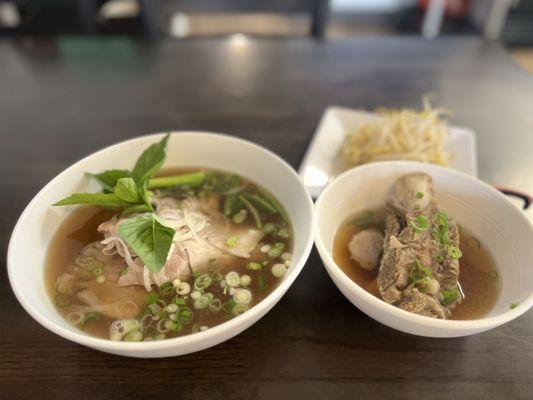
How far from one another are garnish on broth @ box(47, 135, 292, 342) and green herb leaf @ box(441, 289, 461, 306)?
415mm

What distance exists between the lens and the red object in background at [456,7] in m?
4.75

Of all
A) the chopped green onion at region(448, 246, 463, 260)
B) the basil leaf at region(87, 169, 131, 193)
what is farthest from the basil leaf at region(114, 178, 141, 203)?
the chopped green onion at region(448, 246, 463, 260)

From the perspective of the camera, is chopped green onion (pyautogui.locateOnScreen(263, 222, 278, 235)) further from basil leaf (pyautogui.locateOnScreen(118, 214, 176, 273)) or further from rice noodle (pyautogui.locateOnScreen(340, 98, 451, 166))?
rice noodle (pyautogui.locateOnScreen(340, 98, 451, 166))

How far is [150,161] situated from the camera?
130 cm

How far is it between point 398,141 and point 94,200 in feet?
4.09

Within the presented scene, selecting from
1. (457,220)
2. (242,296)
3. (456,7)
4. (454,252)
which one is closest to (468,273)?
(454,252)

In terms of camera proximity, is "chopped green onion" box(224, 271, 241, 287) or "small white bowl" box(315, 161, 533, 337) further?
"chopped green onion" box(224, 271, 241, 287)

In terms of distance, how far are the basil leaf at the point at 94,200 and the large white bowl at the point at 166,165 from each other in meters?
0.09

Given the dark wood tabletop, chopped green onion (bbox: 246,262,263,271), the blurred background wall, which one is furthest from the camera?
the blurred background wall

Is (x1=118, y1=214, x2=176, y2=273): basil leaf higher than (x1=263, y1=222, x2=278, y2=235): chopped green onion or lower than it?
higher

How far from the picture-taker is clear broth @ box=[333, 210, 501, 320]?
1.12m

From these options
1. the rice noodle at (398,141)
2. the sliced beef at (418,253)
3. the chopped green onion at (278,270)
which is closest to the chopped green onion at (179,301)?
the chopped green onion at (278,270)

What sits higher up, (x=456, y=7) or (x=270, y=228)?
(x=270, y=228)

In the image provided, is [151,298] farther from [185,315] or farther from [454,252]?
[454,252]
